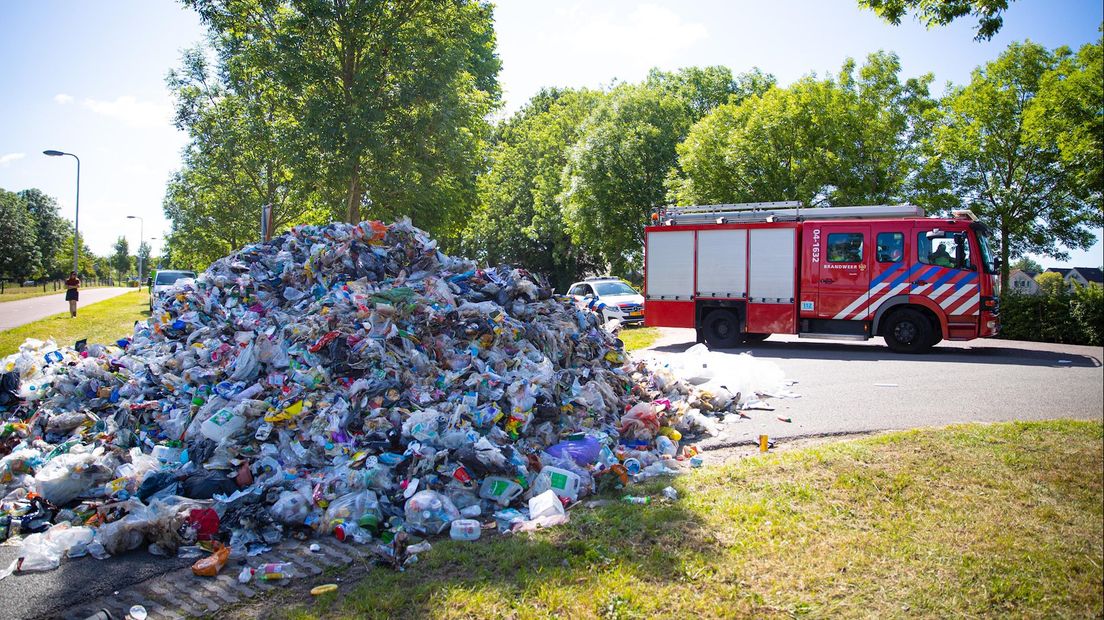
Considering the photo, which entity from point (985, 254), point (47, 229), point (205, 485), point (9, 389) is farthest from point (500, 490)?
point (47, 229)

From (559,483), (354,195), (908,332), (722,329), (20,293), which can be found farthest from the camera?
(20,293)

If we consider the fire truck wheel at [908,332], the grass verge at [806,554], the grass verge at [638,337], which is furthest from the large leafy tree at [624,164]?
the grass verge at [806,554]

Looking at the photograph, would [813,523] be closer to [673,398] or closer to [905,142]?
[673,398]

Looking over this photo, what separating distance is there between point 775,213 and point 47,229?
258 ft

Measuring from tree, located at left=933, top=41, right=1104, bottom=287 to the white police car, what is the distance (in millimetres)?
10781

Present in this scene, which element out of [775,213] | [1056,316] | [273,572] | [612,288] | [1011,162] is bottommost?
[273,572]

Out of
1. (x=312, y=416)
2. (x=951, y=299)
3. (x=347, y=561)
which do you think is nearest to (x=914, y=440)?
(x=347, y=561)

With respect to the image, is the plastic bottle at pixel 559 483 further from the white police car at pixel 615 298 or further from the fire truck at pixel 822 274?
the white police car at pixel 615 298

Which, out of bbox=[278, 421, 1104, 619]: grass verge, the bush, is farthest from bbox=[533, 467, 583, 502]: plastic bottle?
the bush

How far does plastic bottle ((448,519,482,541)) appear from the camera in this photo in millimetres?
4523

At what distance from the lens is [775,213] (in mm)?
14531

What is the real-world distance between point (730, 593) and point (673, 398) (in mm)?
4715

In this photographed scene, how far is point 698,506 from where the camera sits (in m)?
4.82

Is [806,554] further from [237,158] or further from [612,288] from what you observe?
[237,158]
